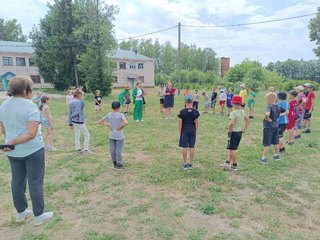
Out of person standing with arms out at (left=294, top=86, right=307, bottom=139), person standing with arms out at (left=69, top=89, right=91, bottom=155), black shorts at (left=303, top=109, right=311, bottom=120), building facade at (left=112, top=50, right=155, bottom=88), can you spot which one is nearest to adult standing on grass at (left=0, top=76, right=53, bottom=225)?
person standing with arms out at (left=69, top=89, right=91, bottom=155)

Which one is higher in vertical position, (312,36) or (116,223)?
(312,36)

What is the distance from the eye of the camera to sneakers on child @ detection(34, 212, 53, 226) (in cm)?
382

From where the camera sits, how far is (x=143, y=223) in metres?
3.89

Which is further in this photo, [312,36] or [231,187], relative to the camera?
[312,36]

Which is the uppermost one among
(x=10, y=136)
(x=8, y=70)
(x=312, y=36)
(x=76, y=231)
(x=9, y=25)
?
(x=9, y=25)

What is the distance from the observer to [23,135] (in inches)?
131

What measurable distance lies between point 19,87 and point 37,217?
6.07 feet

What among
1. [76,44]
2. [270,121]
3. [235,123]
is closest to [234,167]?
[235,123]

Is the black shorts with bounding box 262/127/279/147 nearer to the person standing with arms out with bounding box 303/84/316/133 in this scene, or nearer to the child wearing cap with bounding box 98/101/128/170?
the child wearing cap with bounding box 98/101/128/170

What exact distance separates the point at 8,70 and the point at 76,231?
45.1 metres

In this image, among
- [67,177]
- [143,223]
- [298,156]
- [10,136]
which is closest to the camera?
[10,136]

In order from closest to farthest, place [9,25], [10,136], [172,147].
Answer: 1. [10,136]
2. [172,147]
3. [9,25]

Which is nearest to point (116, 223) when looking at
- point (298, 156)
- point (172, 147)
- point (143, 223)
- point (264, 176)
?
point (143, 223)

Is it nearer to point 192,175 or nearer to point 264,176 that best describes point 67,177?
point 192,175
